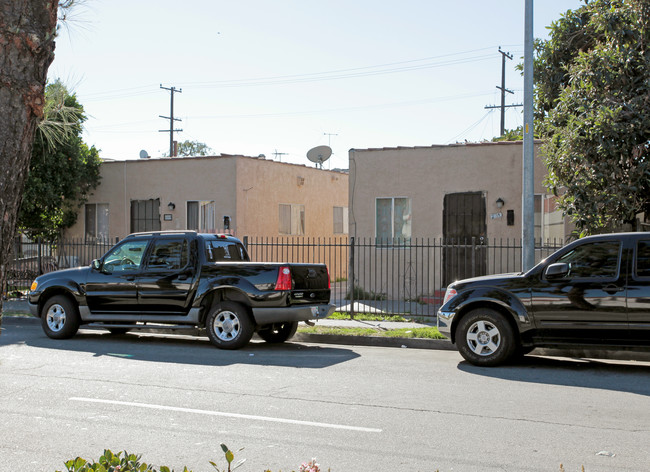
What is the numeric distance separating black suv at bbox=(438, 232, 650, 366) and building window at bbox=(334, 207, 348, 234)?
15960 millimetres

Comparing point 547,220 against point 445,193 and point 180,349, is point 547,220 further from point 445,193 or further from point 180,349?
point 180,349

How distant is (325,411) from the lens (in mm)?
6922

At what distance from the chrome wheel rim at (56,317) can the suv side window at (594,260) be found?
8.36m

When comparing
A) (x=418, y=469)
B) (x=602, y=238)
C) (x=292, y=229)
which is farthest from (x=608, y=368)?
(x=292, y=229)

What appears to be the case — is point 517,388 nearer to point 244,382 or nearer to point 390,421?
point 390,421

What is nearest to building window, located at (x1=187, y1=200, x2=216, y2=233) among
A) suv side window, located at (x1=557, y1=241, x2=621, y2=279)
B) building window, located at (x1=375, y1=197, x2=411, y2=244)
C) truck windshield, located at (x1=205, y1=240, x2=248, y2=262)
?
building window, located at (x1=375, y1=197, x2=411, y2=244)

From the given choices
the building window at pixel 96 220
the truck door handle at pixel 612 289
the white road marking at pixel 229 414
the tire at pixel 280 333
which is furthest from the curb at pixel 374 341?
the building window at pixel 96 220

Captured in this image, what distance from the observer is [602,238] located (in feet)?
29.7

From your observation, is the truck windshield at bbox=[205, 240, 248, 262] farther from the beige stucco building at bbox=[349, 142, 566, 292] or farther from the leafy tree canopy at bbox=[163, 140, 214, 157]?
the leafy tree canopy at bbox=[163, 140, 214, 157]

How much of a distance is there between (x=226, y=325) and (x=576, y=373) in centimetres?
521

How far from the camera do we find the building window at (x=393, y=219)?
58.7ft

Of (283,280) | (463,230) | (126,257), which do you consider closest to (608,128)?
(463,230)

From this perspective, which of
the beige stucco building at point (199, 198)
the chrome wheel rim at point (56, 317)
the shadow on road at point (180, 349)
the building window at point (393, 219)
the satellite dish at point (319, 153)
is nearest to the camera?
the shadow on road at point (180, 349)

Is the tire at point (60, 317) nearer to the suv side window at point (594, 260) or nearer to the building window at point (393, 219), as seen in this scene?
the suv side window at point (594, 260)
